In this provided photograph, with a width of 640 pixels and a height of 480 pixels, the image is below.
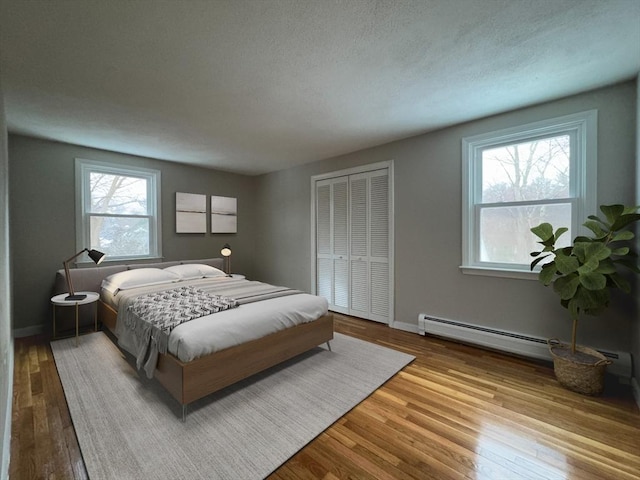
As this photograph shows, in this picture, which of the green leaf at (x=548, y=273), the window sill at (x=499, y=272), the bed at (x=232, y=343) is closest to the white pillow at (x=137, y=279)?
the bed at (x=232, y=343)

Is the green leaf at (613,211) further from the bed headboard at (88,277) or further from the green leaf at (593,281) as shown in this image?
the bed headboard at (88,277)

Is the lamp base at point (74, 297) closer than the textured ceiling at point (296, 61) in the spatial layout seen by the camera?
No

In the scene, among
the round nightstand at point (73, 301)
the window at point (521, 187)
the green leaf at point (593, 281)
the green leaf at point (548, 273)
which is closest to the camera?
the green leaf at point (593, 281)

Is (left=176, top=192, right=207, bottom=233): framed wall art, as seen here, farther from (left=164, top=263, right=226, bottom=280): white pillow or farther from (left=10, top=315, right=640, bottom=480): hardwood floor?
(left=10, top=315, right=640, bottom=480): hardwood floor

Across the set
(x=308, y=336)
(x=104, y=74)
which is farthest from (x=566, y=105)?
(x=104, y=74)

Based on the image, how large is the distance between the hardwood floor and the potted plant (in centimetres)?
16

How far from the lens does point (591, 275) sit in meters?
1.96

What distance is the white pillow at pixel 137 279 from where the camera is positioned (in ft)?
10.6

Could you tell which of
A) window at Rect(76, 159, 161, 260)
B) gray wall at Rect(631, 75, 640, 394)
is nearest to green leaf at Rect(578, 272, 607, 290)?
gray wall at Rect(631, 75, 640, 394)

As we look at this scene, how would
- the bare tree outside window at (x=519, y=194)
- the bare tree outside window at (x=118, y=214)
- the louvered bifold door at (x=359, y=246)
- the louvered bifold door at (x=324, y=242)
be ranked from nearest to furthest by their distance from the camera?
the bare tree outside window at (x=519, y=194)
the bare tree outside window at (x=118, y=214)
the louvered bifold door at (x=359, y=246)
the louvered bifold door at (x=324, y=242)

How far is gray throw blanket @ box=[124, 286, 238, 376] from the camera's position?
80.3 inches

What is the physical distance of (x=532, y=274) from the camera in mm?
2594

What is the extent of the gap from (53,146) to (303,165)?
3.31 meters

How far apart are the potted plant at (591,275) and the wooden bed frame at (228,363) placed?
2.07m
